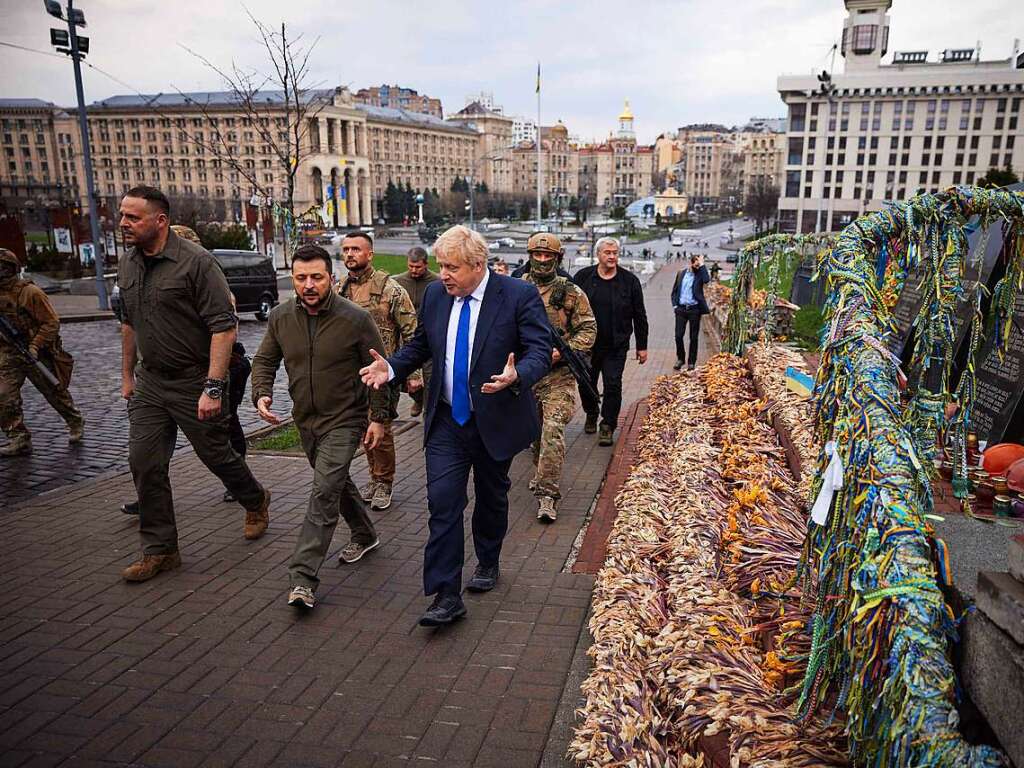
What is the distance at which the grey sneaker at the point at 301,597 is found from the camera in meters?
4.04

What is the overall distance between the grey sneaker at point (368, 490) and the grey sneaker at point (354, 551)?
0.84 m

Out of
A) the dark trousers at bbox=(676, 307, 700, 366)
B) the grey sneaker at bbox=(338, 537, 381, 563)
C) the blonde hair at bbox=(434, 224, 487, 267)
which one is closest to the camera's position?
the blonde hair at bbox=(434, 224, 487, 267)

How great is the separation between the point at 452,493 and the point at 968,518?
236 cm

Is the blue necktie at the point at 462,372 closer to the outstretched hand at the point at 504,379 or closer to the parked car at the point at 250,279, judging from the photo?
the outstretched hand at the point at 504,379

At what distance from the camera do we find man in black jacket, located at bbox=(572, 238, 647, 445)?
7473mm

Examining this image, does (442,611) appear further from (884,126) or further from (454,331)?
(884,126)

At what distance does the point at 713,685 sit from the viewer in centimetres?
265

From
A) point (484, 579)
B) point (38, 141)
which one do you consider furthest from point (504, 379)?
point (38, 141)

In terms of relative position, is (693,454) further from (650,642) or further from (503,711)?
(503,711)

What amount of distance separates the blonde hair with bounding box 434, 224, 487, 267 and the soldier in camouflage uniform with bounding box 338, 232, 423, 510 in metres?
2.00

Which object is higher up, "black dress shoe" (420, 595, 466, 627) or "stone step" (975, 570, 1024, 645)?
"stone step" (975, 570, 1024, 645)

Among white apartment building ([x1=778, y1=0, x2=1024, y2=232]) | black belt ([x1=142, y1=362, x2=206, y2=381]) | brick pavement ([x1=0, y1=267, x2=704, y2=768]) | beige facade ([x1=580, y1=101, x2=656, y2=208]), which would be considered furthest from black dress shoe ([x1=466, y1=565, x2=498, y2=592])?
beige facade ([x1=580, y1=101, x2=656, y2=208])

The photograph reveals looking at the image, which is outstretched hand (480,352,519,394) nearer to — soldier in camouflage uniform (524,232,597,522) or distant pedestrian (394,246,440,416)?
soldier in camouflage uniform (524,232,597,522)

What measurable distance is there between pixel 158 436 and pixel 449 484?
195cm
